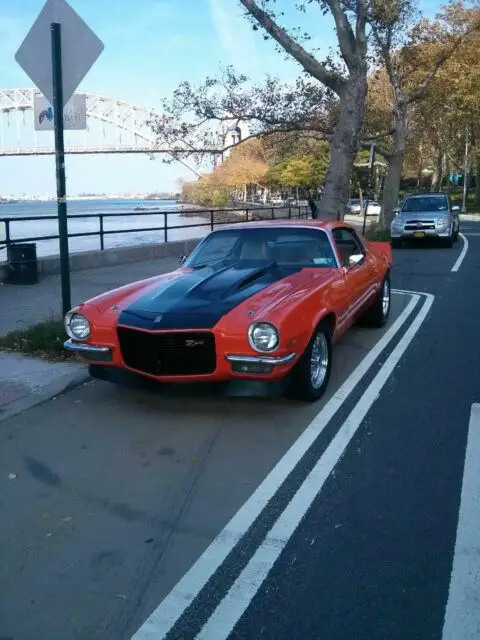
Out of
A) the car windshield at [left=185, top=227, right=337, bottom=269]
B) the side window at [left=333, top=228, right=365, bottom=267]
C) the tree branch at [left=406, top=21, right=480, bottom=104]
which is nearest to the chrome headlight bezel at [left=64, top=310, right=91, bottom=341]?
the car windshield at [left=185, top=227, right=337, bottom=269]

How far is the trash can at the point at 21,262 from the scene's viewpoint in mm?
11078

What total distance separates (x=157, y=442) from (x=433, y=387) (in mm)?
2623

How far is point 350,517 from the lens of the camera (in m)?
3.47

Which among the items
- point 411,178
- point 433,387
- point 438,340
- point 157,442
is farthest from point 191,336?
point 411,178

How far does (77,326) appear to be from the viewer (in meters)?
5.23

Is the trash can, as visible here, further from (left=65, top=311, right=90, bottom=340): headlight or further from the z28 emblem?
the z28 emblem

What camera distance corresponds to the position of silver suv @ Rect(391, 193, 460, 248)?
1977cm

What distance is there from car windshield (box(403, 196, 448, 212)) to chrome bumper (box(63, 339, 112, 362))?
17.9 m

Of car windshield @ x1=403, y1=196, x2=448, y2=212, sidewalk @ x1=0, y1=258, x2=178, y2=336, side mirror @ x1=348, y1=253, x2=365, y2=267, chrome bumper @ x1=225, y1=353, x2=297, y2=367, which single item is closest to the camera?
chrome bumper @ x1=225, y1=353, x2=297, y2=367

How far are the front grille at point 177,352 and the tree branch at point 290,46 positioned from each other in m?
11.3

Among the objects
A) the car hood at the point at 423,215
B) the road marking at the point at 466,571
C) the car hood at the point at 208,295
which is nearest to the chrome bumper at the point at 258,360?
the car hood at the point at 208,295

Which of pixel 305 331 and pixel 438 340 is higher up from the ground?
A: pixel 305 331

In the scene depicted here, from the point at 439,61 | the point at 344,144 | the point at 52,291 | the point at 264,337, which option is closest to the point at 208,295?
the point at 264,337

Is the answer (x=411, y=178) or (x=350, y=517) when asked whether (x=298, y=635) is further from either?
(x=411, y=178)
